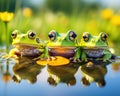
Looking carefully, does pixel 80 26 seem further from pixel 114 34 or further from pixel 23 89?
pixel 23 89

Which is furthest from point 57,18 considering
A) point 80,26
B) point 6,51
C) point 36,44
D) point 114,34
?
point 36,44

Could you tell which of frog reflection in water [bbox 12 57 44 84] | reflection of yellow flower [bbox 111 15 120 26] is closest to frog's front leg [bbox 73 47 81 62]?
frog reflection in water [bbox 12 57 44 84]

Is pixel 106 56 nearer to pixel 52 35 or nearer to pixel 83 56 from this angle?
pixel 83 56

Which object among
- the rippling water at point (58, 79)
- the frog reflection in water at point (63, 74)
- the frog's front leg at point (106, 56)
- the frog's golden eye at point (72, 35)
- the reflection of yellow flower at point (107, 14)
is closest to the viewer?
the rippling water at point (58, 79)

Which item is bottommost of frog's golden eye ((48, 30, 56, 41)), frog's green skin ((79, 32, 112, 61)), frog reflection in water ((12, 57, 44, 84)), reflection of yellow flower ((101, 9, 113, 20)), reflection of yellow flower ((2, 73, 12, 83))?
reflection of yellow flower ((2, 73, 12, 83))

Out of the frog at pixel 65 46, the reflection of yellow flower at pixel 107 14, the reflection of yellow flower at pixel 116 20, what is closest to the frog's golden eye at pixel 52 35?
the frog at pixel 65 46

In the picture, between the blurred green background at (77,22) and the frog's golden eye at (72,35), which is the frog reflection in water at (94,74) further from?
the blurred green background at (77,22)

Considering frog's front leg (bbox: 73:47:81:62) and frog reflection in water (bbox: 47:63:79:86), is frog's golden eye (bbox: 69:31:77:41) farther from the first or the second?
frog reflection in water (bbox: 47:63:79:86)
